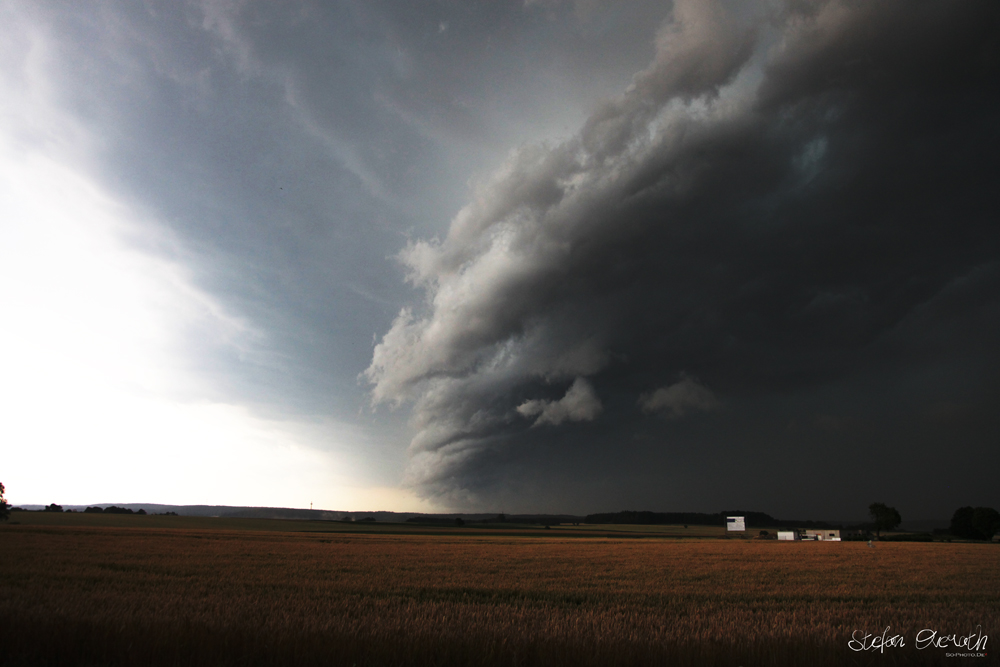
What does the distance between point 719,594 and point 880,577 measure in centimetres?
1699

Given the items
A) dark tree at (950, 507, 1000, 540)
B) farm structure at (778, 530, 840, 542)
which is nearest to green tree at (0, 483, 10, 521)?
farm structure at (778, 530, 840, 542)

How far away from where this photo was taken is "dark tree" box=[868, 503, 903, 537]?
534 feet

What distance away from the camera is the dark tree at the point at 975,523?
147113 millimetres

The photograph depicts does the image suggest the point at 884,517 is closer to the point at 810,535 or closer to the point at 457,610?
the point at 810,535

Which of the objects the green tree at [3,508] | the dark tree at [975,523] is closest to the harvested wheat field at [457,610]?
the green tree at [3,508]

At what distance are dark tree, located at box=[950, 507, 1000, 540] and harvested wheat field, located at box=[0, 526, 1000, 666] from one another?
526 feet

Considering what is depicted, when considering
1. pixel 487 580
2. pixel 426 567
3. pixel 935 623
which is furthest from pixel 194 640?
pixel 426 567

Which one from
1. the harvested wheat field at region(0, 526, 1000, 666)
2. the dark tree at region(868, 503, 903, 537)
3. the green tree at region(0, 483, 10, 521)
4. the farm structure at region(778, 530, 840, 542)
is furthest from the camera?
the dark tree at region(868, 503, 903, 537)

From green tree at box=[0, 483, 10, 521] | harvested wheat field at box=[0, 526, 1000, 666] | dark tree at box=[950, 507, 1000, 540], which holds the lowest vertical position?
dark tree at box=[950, 507, 1000, 540]

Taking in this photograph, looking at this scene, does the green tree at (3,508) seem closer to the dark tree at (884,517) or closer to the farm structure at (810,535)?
the farm structure at (810,535)

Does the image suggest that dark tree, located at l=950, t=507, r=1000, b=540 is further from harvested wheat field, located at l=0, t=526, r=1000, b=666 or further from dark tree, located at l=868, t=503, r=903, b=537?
harvested wheat field, located at l=0, t=526, r=1000, b=666

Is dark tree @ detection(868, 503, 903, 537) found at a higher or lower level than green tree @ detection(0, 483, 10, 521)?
lower

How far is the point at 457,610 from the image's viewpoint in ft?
46.9

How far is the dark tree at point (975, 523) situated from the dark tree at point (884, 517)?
1716 centimetres
